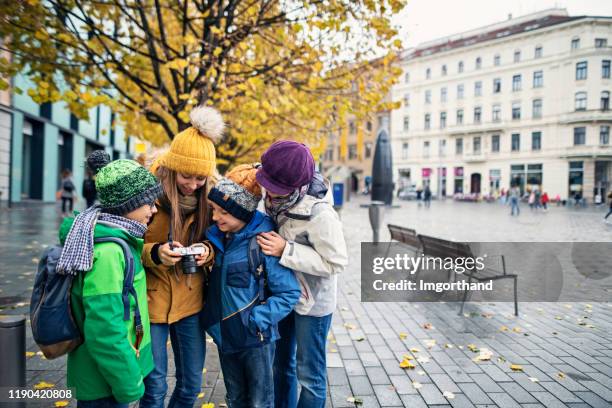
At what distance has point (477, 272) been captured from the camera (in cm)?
526

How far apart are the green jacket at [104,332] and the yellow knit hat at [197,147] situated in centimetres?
52

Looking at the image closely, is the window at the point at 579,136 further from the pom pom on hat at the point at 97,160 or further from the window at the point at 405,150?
the pom pom on hat at the point at 97,160

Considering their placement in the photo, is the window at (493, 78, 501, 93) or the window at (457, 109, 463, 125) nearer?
the window at (493, 78, 501, 93)

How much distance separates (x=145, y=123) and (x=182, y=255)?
833 cm

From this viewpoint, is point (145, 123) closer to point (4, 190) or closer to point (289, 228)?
point (289, 228)

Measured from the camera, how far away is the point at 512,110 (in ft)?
163

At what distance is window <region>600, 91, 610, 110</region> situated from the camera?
41844mm

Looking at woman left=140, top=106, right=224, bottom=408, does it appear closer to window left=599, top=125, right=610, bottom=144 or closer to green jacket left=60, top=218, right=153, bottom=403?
green jacket left=60, top=218, right=153, bottom=403

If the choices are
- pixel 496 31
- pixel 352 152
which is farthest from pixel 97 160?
pixel 352 152

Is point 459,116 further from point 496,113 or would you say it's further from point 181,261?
point 181,261

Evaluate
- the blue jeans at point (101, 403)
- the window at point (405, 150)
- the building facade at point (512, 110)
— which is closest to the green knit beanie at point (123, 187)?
the blue jeans at point (101, 403)

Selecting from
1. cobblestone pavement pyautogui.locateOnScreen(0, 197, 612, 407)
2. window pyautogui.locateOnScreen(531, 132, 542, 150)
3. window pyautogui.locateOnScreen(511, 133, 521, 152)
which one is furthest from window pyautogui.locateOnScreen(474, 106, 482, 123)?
cobblestone pavement pyautogui.locateOnScreen(0, 197, 612, 407)

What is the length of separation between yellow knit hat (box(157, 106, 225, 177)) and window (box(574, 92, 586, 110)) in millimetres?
52435

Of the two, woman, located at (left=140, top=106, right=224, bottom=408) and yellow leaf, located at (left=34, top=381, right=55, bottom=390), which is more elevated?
woman, located at (left=140, top=106, right=224, bottom=408)
